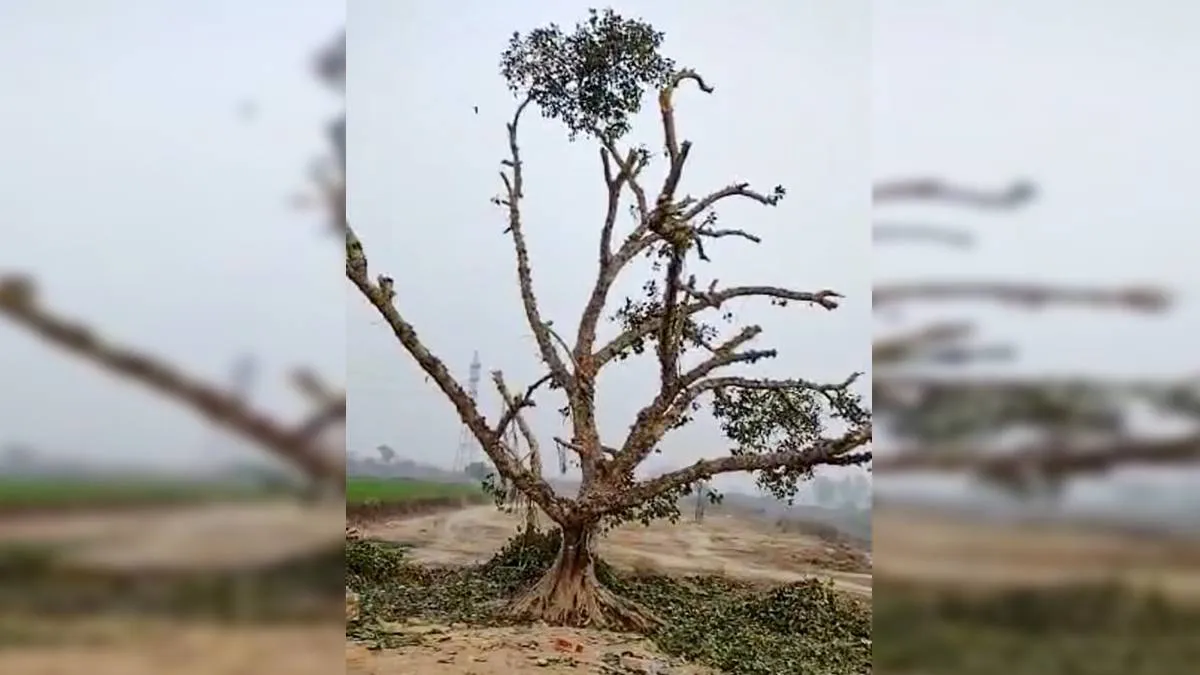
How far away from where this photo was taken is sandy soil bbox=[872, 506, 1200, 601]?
1.41m

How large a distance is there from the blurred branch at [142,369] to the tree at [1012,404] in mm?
863

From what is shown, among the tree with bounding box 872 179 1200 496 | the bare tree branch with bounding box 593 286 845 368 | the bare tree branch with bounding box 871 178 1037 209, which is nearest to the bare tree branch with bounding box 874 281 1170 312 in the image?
the tree with bounding box 872 179 1200 496

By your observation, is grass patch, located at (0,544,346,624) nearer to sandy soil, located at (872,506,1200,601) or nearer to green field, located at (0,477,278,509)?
green field, located at (0,477,278,509)

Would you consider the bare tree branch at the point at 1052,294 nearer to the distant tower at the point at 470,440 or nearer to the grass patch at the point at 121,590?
the grass patch at the point at 121,590

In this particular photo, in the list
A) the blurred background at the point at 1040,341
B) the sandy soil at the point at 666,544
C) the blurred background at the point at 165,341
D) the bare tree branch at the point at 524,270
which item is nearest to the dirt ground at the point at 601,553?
the sandy soil at the point at 666,544

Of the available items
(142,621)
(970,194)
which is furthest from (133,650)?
(970,194)

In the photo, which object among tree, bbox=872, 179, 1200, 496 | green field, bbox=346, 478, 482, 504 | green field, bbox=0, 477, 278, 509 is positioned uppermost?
tree, bbox=872, 179, 1200, 496

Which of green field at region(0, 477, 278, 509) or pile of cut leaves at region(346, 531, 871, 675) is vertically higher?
green field at region(0, 477, 278, 509)

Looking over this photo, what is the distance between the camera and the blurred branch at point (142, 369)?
4.28 ft

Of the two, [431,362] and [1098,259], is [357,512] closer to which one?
[431,362]

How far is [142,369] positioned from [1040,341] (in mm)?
1161

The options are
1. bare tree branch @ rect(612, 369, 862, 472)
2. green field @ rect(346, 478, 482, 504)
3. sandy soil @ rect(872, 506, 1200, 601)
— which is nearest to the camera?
sandy soil @ rect(872, 506, 1200, 601)

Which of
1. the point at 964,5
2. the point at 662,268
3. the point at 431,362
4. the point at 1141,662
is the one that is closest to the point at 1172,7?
the point at 964,5

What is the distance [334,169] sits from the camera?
5.10ft
